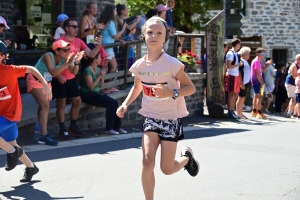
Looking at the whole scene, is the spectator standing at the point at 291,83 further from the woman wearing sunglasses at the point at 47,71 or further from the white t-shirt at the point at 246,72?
the woman wearing sunglasses at the point at 47,71

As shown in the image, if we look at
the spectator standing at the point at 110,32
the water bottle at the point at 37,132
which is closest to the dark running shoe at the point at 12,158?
the water bottle at the point at 37,132

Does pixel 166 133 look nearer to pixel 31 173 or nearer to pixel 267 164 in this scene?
pixel 31 173

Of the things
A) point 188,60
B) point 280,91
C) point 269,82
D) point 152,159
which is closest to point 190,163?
point 152,159

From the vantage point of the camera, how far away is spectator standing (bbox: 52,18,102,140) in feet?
37.2

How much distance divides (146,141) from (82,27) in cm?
734

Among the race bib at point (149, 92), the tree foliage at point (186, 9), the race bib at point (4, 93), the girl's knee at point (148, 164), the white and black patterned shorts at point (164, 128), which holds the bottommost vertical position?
the girl's knee at point (148, 164)

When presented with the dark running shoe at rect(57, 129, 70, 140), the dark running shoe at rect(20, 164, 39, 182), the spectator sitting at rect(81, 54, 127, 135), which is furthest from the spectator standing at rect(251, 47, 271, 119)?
A: the dark running shoe at rect(20, 164, 39, 182)

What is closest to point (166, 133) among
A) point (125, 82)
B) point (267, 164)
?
point (267, 164)

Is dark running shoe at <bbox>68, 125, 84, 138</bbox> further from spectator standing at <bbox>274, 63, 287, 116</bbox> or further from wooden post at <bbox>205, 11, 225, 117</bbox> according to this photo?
spectator standing at <bbox>274, 63, 287, 116</bbox>

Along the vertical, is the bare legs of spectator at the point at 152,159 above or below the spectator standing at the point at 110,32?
below

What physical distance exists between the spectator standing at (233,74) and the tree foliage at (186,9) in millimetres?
8464

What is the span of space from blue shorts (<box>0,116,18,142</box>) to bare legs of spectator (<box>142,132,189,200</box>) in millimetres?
1996

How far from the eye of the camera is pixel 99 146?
10836mm

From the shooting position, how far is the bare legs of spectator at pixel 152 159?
20.2 feet
